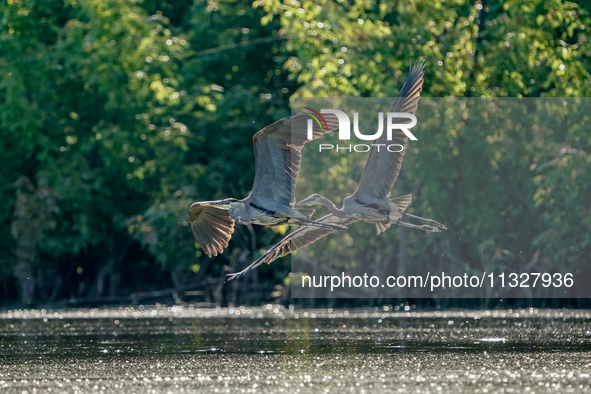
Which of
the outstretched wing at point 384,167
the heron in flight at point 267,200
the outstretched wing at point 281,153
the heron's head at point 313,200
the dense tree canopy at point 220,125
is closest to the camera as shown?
the outstretched wing at point 281,153

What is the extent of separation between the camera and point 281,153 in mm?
12203

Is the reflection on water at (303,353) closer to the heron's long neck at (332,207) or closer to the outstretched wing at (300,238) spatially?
the outstretched wing at (300,238)

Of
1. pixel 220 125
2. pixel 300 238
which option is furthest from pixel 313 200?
pixel 220 125

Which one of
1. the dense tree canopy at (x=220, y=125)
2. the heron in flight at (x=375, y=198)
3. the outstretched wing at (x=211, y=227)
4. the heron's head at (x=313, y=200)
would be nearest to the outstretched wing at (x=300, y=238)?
the heron in flight at (x=375, y=198)

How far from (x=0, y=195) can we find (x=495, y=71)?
11.4m

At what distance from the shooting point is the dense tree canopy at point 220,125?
21.5m

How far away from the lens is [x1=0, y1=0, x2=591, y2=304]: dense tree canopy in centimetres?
2150

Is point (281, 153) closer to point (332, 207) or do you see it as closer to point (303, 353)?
point (332, 207)

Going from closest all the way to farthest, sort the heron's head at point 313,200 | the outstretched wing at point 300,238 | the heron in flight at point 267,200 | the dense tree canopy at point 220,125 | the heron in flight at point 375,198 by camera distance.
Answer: the heron in flight at point 267,200 → the outstretched wing at point 300,238 → the heron's head at point 313,200 → the heron in flight at point 375,198 → the dense tree canopy at point 220,125

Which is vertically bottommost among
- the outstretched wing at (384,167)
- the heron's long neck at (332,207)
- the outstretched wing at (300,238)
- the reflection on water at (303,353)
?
the reflection on water at (303,353)

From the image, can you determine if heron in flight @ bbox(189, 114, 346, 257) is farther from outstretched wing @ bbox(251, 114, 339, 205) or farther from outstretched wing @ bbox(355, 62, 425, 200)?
outstretched wing @ bbox(355, 62, 425, 200)

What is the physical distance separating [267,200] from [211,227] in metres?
0.91

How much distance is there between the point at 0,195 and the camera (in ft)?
83.7

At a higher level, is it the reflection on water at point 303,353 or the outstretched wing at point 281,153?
the outstretched wing at point 281,153
